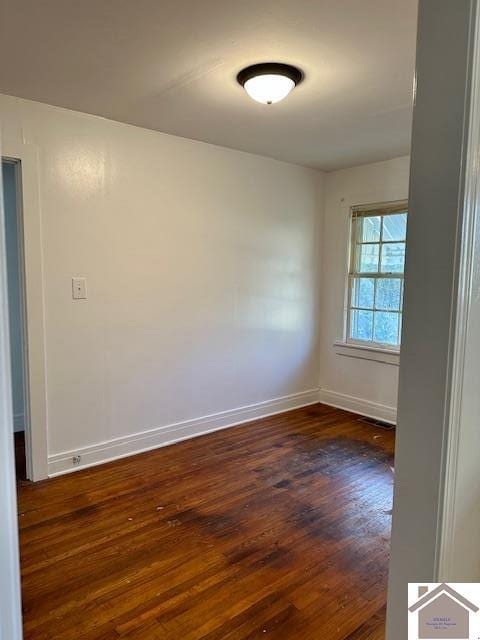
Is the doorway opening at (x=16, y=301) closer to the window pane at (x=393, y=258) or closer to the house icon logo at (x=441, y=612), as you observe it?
the house icon logo at (x=441, y=612)

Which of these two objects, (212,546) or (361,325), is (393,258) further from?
(212,546)

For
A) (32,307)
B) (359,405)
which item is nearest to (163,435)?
(32,307)

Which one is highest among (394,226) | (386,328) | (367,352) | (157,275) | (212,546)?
(394,226)

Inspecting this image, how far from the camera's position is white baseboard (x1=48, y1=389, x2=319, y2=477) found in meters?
2.83

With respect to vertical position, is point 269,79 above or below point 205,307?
above

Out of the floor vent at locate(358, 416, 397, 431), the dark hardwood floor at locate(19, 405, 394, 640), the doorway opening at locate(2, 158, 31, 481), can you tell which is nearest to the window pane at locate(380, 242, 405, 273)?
the floor vent at locate(358, 416, 397, 431)

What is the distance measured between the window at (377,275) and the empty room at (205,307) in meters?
0.02

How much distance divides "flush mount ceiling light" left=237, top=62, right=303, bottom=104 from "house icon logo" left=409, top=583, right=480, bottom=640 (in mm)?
2109

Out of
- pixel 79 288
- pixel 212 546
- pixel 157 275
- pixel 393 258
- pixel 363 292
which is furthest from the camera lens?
pixel 363 292

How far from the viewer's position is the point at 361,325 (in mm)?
4145

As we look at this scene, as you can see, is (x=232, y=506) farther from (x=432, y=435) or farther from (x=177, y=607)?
(x=432, y=435)

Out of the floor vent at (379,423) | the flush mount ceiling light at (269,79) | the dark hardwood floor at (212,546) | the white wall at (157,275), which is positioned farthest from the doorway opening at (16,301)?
the floor vent at (379,423)

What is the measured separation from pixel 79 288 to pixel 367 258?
8.61 ft

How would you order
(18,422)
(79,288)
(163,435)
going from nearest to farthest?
(79,288), (163,435), (18,422)
